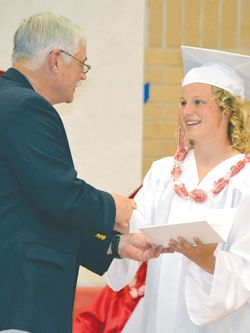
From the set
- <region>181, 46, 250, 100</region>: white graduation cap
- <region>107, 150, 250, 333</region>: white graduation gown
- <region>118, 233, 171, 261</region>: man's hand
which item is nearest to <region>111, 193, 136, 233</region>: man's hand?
<region>118, 233, 171, 261</region>: man's hand

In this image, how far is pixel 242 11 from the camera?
218 inches

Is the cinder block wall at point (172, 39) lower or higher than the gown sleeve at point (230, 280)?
higher

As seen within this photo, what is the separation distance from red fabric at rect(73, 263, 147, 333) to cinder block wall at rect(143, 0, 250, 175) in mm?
1244

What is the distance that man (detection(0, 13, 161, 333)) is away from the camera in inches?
115

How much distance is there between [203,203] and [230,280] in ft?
1.19

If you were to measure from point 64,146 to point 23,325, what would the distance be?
67 cm

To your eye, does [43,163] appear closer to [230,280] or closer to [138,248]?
[138,248]

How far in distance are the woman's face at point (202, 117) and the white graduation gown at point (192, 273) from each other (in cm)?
14

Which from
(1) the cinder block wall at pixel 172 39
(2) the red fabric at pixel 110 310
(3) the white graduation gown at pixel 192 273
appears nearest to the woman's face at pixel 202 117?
(3) the white graduation gown at pixel 192 273

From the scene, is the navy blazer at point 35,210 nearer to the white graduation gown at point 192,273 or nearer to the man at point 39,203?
the man at point 39,203

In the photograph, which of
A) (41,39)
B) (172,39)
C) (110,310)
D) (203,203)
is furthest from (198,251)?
(172,39)

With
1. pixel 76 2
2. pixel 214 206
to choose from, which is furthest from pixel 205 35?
pixel 214 206

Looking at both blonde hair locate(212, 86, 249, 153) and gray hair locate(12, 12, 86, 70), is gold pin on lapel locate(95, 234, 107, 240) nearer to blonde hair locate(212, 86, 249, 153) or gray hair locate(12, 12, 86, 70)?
gray hair locate(12, 12, 86, 70)

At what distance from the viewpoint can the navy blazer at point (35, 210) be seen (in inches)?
115
